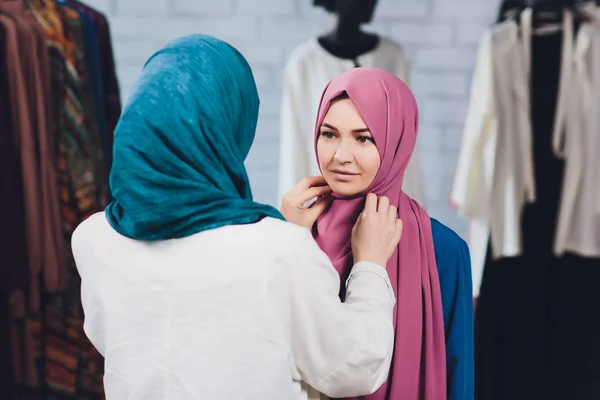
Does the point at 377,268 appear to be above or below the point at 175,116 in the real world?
below

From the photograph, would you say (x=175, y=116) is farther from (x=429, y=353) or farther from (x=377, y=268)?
(x=429, y=353)

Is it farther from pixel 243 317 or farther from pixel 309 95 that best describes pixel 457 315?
pixel 309 95

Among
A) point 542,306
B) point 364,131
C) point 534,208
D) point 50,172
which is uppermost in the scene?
point 364,131

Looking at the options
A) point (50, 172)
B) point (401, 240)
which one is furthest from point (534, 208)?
point (50, 172)

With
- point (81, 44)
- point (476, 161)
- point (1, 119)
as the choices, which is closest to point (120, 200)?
point (1, 119)

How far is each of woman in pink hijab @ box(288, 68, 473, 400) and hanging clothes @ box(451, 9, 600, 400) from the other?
1.00 meters

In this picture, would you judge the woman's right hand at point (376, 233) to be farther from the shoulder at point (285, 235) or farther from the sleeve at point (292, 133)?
the sleeve at point (292, 133)

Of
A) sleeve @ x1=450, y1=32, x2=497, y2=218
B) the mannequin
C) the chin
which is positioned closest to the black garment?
sleeve @ x1=450, y1=32, x2=497, y2=218

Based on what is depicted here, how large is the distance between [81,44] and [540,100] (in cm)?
139

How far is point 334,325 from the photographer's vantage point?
3.01 feet

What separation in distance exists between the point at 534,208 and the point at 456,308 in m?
1.08

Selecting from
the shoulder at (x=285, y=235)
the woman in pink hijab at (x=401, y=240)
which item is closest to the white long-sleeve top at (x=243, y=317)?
the shoulder at (x=285, y=235)

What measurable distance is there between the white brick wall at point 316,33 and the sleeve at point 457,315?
1422mm

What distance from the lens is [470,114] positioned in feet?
6.88
